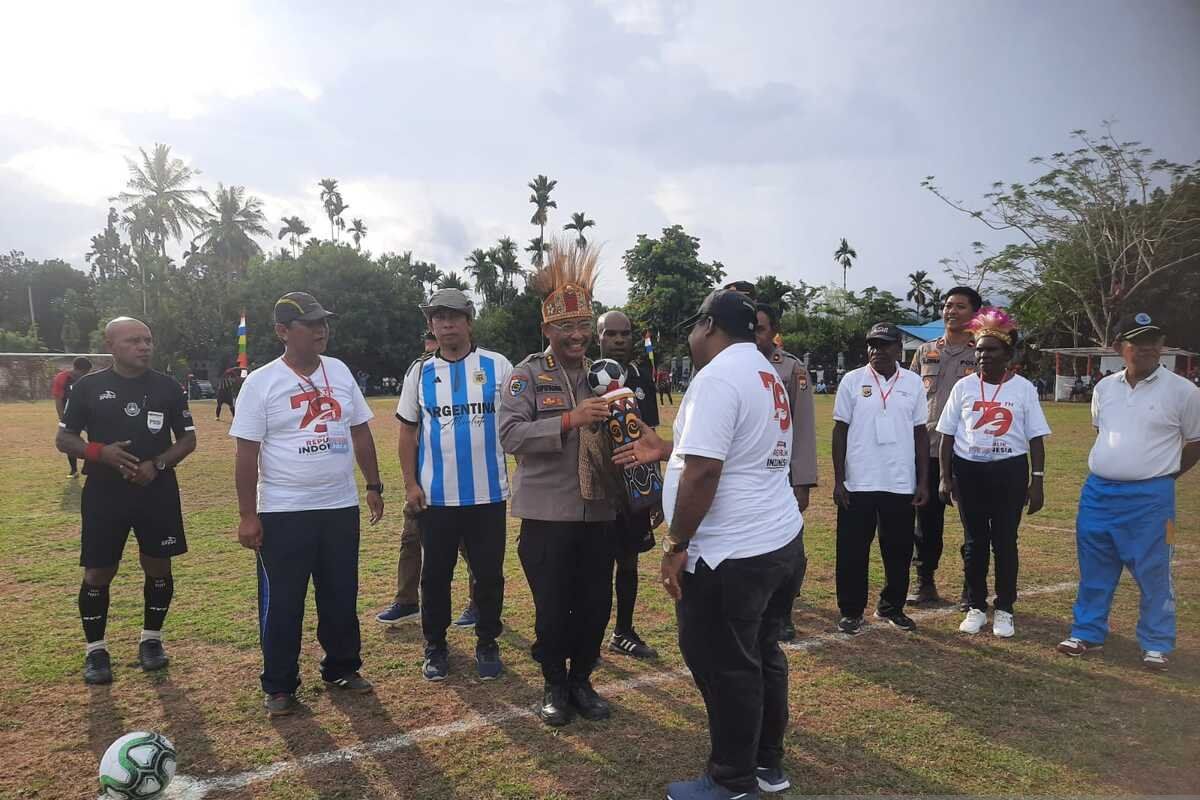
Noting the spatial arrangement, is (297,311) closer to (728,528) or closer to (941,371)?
(728,528)

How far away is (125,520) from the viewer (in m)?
4.77

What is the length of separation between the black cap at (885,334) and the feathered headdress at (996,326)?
23.1 inches

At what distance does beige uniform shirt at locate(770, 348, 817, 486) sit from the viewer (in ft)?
16.9

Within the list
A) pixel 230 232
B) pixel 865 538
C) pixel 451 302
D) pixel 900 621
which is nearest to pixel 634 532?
pixel 451 302

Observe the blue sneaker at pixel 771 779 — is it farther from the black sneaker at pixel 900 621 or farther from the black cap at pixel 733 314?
the black sneaker at pixel 900 621

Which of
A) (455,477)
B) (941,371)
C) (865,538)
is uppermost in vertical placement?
(941,371)

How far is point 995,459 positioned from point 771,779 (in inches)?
125

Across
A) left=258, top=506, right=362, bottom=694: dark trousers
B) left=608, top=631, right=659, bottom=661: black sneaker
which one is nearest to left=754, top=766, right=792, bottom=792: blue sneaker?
left=608, top=631, right=659, bottom=661: black sneaker

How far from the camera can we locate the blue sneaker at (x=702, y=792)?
124 inches

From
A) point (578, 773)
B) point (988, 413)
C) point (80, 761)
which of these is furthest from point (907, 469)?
point (80, 761)

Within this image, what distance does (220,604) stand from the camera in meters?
6.09

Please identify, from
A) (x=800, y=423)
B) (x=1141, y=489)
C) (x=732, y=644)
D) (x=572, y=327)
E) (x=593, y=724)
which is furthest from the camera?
(x=800, y=423)

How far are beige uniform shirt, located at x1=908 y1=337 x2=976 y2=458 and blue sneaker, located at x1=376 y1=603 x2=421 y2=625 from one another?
4303 millimetres

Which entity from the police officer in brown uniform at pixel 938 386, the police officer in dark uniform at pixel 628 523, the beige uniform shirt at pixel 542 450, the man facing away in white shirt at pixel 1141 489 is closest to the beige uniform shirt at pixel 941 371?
the police officer in brown uniform at pixel 938 386
